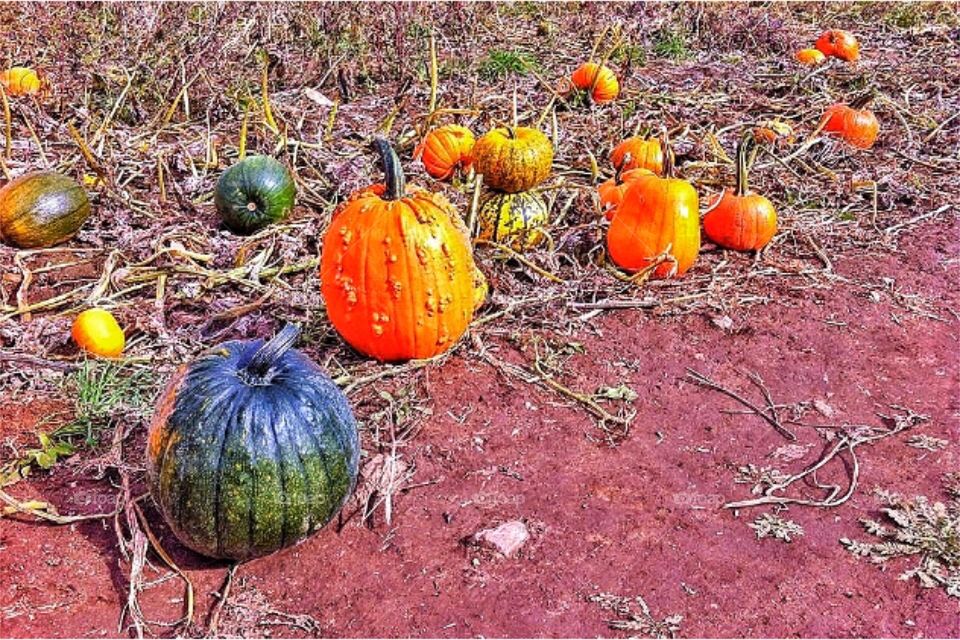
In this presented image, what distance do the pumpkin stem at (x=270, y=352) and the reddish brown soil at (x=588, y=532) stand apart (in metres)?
0.64

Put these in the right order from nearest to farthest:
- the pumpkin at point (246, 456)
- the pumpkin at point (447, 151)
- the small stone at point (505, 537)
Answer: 1. the pumpkin at point (246, 456)
2. the small stone at point (505, 537)
3. the pumpkin at point (447, 151)

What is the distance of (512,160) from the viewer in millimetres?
4965

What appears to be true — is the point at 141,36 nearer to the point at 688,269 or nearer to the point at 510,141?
the point at 510,141

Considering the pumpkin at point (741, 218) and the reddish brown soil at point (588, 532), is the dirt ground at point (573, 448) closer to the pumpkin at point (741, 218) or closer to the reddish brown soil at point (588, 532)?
the reddish brown soil at point (588, 532)

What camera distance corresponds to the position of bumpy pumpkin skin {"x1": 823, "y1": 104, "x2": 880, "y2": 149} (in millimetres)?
7066

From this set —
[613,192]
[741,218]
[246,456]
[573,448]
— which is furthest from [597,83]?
[246,456]

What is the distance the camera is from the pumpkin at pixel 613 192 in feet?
17.5

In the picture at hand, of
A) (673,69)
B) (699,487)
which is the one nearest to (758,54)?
(673,69)

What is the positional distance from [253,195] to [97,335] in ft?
5.26

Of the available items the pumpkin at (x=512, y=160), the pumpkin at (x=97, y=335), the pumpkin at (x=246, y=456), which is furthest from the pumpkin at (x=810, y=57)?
the pumpkin at (x=246, y=456)

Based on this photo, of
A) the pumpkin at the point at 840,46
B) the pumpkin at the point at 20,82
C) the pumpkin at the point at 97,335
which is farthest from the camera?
the pumpkin at the point at 840,46

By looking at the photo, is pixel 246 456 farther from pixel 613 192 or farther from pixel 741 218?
pixel 741 218

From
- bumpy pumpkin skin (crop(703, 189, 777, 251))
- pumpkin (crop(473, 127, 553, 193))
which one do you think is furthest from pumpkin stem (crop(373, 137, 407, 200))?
bumpy pumpkin skin (crop(703, 189, 777, 251))

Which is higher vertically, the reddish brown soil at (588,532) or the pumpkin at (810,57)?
the reddish brown soil at (588,532)
